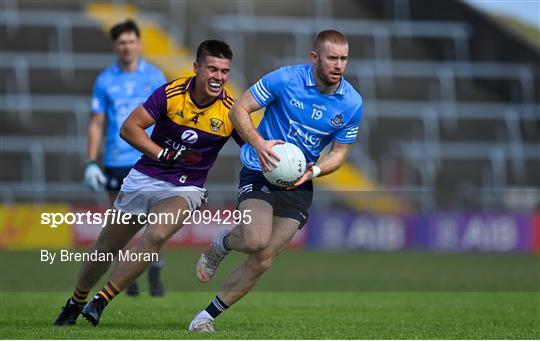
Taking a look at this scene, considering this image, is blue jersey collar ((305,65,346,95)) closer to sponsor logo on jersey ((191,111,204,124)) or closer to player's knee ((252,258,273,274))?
sponsor logo on jersey ((191,111,204,124))

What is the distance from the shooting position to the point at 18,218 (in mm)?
20562

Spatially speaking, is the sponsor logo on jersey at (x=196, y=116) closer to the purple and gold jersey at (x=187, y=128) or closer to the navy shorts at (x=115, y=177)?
the purple and gold jersey at (x=187, y=128)

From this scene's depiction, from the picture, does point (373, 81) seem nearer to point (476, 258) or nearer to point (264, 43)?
point (264, 43)

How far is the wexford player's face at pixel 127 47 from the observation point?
11727mm

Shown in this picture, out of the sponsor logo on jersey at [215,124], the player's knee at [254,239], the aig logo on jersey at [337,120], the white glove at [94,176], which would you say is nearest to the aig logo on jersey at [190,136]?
the sponsor logo on jersey at [215,124]

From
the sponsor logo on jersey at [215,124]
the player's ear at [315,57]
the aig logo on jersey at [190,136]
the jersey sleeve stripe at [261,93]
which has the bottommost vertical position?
the aig logo on jersey at [190,136]

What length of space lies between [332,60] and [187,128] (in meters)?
1.15

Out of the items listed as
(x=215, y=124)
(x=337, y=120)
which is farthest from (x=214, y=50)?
(x=337, y=120)

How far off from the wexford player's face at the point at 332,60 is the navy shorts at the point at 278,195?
2.64 feet

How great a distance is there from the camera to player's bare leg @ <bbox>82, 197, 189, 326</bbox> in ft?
27.8

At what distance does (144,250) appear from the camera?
847 centimetres

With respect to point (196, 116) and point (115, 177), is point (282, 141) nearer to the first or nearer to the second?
point (196, 116)

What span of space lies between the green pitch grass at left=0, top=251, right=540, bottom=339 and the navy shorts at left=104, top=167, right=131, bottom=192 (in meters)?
1.11

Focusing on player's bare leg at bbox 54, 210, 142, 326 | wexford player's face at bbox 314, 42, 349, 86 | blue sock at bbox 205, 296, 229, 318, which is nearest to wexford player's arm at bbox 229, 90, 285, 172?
wexford player's face at bbox 314, 42, 349, 86
